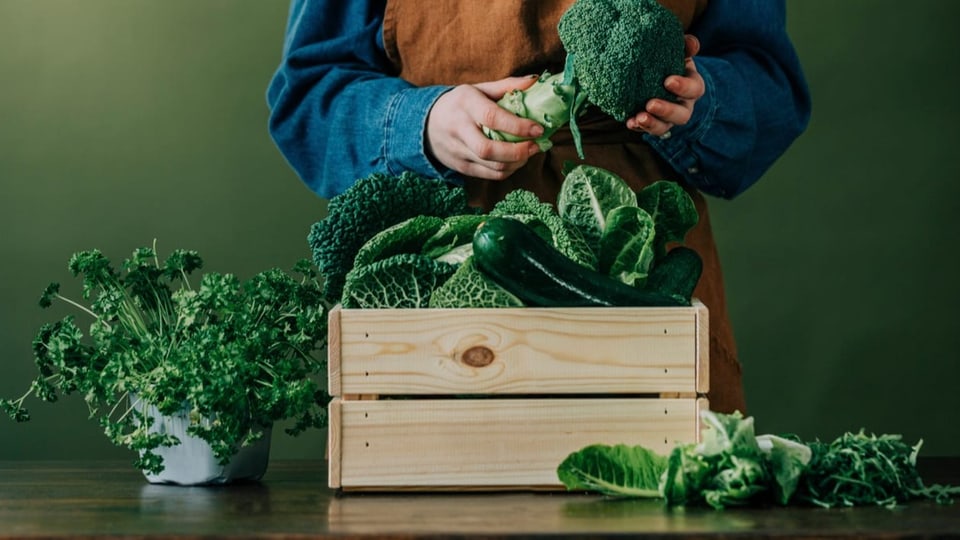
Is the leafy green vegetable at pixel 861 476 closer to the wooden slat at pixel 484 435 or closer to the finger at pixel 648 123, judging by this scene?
the wooden slat at pixel 484 435

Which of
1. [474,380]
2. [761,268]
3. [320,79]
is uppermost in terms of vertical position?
[320,79]

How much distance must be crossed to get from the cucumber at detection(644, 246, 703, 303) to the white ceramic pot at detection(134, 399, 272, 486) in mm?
456

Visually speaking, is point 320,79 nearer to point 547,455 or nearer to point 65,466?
point 65,466

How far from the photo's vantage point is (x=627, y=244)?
127 cm

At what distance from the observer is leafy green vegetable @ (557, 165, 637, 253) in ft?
4.30

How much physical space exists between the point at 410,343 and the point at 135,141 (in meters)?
2.91

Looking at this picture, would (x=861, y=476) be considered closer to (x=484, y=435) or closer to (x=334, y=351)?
(x=484, y=435)

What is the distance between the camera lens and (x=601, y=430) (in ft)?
3.92

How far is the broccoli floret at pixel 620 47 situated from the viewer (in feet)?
4.35

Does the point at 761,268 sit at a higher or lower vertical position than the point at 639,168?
lower

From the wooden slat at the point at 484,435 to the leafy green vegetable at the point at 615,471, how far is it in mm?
52

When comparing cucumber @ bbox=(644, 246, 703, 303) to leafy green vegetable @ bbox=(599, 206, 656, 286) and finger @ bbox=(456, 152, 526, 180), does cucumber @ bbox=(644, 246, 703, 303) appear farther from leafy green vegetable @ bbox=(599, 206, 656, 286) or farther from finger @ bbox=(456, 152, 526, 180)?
finger @ bbox=(456, 152, 526, 180)

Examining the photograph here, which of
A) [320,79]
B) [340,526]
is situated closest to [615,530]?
[340,526]

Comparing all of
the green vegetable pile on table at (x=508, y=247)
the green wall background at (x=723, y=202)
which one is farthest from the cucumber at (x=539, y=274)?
the green wall background at (x=723, y=202)
